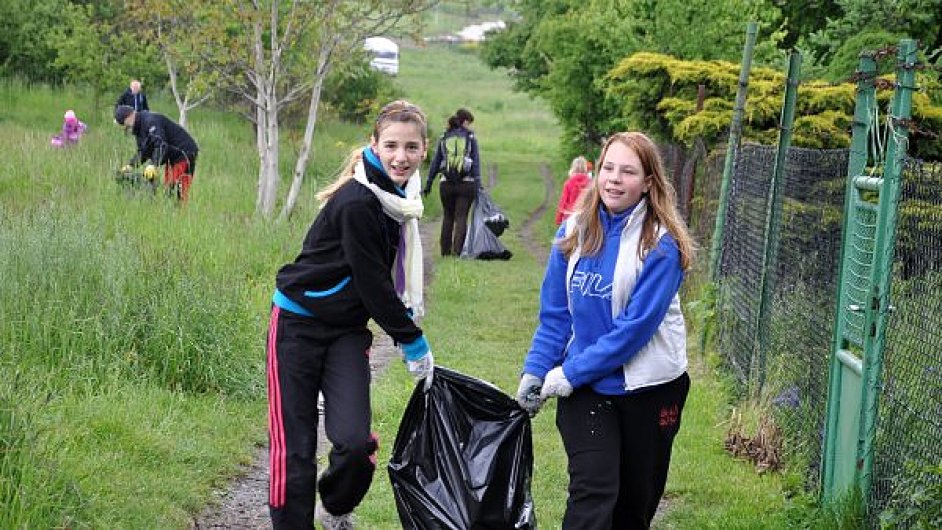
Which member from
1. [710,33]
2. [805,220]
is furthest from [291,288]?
[710,33]

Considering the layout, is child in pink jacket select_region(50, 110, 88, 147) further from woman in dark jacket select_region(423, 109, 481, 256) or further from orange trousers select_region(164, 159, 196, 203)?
woman in dark jacket select_region(423, 109, 481, 256)

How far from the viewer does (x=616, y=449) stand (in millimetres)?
5094

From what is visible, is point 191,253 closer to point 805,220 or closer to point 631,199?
point 805,220

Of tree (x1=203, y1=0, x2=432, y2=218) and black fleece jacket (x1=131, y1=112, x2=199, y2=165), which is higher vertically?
tree (x1=203, y1=0, x2=432, y2=218)

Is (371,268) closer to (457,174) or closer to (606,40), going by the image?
(457,174)

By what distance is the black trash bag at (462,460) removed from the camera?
5375 mm

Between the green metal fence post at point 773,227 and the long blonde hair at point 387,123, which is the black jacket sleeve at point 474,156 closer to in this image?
the green metal fence post at point 773,227

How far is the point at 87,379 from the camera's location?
294 inches

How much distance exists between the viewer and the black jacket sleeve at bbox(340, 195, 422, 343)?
17.8 ft

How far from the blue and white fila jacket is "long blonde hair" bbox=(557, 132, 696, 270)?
0.03m

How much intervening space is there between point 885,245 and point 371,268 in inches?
81.2

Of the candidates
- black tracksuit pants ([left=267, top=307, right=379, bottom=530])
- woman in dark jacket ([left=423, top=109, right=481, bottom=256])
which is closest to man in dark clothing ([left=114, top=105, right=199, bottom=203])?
woman in dark jacket ([left=423, top=109, right=481, bottom=256])

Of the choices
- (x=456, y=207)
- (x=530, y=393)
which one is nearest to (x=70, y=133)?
(x=456, y=207)

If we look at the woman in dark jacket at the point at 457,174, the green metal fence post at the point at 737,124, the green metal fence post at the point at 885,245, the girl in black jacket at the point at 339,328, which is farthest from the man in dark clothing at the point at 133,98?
the green metal fence post at the point at 885,245
